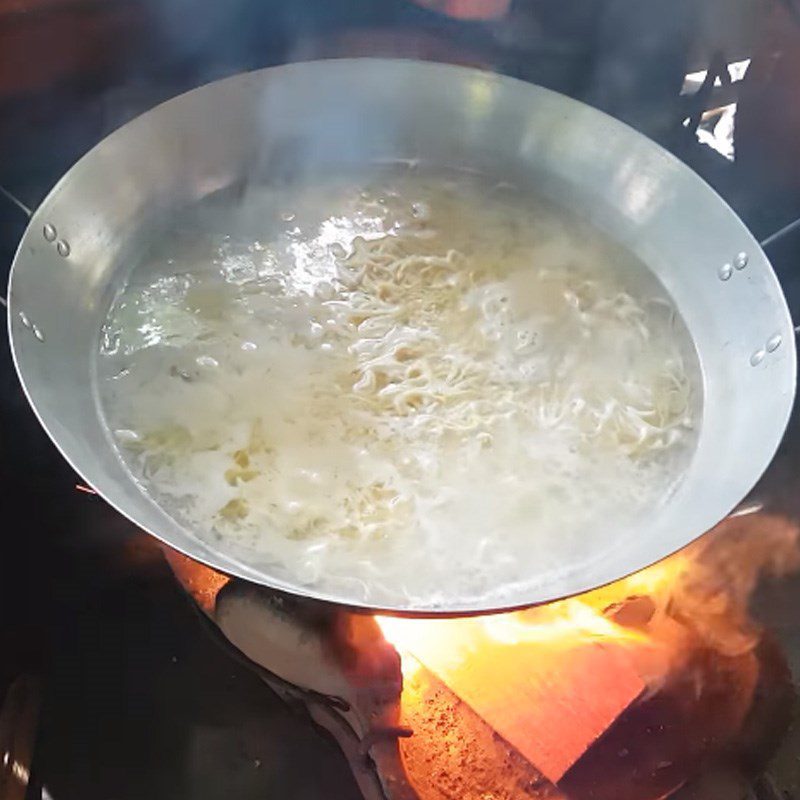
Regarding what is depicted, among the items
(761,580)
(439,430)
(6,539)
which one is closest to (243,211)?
(439,430)

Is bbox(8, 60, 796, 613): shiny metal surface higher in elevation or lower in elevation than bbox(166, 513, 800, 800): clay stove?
higher

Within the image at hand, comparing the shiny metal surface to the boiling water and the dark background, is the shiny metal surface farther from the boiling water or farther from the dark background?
the dark background

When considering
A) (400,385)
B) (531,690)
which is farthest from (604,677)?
(400,385)

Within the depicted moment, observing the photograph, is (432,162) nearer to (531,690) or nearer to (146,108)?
(146,108)

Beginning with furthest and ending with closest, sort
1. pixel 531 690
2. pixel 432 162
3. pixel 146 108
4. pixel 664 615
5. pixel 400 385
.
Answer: pixel 146 108 → pixel 432 162 → pixel 664 615 → pixel 531 690 → pixel 400 385

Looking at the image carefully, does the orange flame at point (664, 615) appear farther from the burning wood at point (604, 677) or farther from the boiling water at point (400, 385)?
the boiling water at point (400, 385)

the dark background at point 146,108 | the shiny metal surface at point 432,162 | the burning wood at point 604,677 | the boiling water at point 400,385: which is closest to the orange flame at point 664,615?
the burning wood at point 604,677

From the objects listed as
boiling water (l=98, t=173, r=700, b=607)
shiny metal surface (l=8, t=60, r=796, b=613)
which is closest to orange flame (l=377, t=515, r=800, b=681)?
boiling water (l=98, t=173, r=700, b=607)
